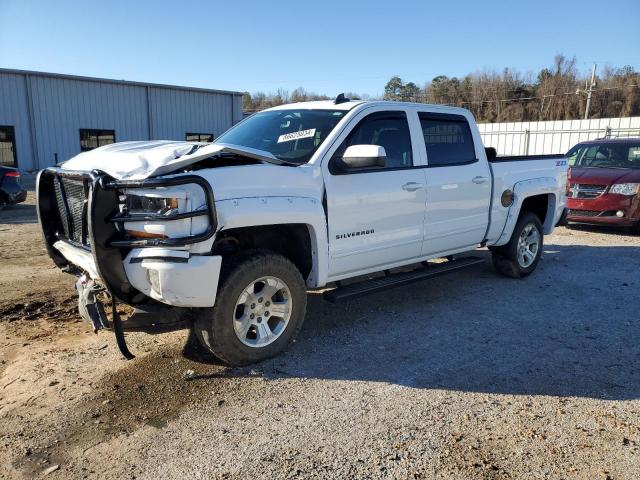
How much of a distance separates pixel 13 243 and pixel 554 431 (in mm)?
8526

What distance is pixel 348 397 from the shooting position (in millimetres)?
3697

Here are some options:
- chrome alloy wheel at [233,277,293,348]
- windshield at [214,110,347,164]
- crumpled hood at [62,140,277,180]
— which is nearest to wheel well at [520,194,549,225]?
windshield at [214,110,347,164]

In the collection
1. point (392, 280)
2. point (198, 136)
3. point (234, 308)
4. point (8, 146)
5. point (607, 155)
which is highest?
point (198, 136)

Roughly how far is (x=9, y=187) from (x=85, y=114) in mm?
15143

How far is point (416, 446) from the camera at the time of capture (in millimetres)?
3109

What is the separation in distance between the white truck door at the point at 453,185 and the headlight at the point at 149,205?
8.90ft

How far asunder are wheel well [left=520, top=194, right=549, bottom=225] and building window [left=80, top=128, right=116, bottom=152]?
945 inches

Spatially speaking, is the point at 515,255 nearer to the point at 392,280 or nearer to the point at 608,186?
the point at 392,280

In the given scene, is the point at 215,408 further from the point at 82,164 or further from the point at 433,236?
the point at 433,236

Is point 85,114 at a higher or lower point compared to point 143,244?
higher

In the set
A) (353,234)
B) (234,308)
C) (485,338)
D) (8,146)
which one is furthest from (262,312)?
(8,146)

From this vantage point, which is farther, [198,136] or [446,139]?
[198,136]

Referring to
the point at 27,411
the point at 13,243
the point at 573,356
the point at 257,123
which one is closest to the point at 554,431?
the point at 573,356

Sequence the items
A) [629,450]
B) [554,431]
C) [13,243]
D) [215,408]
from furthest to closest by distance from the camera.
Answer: [13,243], [215,408], [554,431], [629,450]
